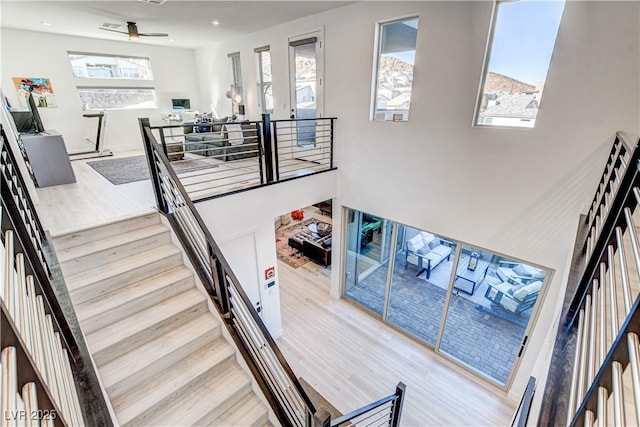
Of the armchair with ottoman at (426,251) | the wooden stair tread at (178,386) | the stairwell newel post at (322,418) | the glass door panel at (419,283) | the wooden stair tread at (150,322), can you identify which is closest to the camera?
the stairwell newel post at (322,418)

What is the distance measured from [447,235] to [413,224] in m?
0.49

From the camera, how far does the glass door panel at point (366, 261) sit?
517 centimetres

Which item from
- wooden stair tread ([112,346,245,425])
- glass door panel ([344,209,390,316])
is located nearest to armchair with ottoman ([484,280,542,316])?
glass door panel ([344,209,390,316])

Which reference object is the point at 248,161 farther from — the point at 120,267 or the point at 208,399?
the point at 208,399

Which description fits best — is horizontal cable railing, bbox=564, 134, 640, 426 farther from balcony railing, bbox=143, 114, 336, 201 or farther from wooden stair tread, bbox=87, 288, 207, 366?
balcony railing, bbox=143, 114, 336, 201

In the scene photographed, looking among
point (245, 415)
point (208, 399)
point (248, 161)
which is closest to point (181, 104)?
point (248, 161)

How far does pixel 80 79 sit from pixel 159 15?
328 centimetres

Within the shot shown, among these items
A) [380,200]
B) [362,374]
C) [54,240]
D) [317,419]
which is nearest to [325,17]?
[380,200]

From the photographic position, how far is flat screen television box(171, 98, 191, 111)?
25.1 ft

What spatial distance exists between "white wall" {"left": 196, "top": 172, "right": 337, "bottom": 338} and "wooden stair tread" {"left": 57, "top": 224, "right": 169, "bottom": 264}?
531mm

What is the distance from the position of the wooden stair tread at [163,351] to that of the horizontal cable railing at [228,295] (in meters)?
0.20

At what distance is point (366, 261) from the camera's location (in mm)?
5617

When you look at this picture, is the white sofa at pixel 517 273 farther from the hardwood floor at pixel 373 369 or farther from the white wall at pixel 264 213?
the white wall at pixel 264 213

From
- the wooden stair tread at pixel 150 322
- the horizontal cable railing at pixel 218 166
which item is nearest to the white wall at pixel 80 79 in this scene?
the horizontal cable railing at pixel 218 166
